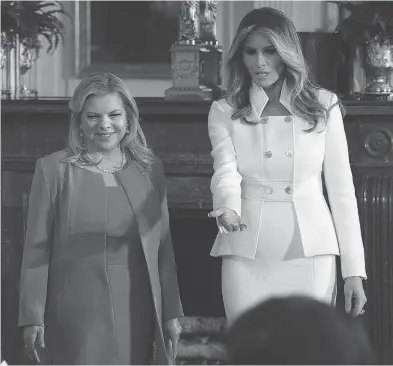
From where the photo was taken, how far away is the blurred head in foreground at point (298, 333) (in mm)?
1016

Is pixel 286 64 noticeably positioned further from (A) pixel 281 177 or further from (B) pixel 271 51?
(A) pixel 281 177

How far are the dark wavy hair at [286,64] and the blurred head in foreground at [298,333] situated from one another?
1495mm

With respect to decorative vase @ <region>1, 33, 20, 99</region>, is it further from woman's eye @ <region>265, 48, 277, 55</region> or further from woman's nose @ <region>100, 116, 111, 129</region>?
woman's eye @ <region>265, 48, 277, 55</region>

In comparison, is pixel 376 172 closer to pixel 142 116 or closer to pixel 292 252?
pixel 142 116

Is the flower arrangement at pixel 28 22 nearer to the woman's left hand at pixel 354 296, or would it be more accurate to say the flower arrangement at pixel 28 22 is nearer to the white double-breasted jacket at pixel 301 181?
the white double-breasted jacket at pixel 301 181

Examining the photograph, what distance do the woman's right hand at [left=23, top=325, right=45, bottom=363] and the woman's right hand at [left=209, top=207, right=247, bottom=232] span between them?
0.61 meters

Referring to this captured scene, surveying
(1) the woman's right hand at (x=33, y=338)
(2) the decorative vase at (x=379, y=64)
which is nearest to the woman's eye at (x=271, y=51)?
(1) the woman's right hand at (x=33, y=338)

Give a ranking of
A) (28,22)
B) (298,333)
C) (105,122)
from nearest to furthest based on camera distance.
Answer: (298,333), (105,122), (28,22)

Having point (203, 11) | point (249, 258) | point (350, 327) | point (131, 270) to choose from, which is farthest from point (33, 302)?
point (203, 11)

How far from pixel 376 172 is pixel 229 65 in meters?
1.31

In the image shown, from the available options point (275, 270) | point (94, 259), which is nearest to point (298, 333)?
point (275, 270)

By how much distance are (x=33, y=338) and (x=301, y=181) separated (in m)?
0.81

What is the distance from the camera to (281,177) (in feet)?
8.21

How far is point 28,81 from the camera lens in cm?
445
